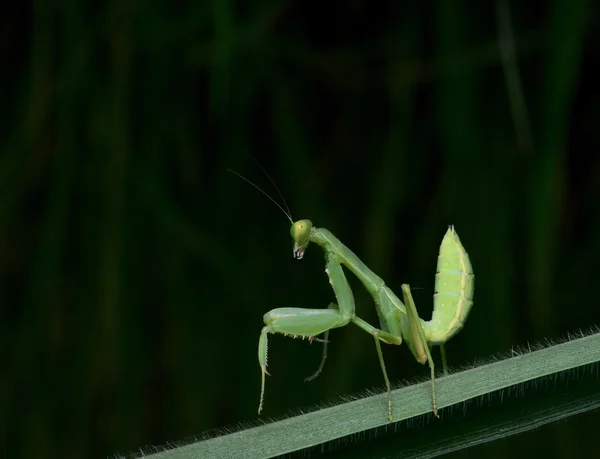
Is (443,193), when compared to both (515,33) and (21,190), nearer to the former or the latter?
(515,33)

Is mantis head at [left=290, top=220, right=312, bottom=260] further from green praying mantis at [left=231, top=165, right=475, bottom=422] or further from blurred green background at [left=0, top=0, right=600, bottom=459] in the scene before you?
blurred green background at [left=0, top=0, right=600, bottom=459]

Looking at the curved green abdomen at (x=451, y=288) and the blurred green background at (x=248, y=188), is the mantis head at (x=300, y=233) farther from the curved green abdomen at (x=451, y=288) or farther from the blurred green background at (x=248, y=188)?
the blurred green background at (x=248, y=188)

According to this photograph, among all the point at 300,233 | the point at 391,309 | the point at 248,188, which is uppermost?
the point at 248,188

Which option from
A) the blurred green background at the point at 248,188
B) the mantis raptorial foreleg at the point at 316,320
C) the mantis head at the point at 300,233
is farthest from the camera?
the blurred green background at the point at 248,188

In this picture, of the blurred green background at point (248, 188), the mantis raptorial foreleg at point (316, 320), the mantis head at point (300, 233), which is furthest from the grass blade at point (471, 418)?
the blurred green background at point (248, 188)

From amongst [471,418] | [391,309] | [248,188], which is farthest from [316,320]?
[248,188]

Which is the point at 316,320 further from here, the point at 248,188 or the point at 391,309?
the point at 248,188

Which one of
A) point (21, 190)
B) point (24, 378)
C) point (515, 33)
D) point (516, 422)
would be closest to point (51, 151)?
point (21, 190)

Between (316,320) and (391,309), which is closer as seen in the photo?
(316,320)
